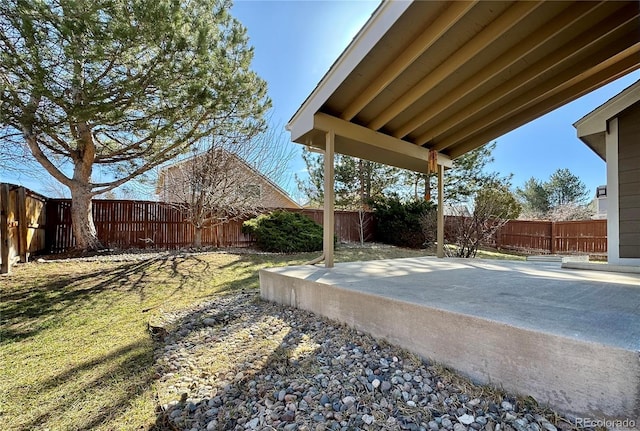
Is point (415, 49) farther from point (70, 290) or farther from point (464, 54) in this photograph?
point (70, 290)

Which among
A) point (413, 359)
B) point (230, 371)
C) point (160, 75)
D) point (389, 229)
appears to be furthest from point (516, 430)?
point (389, 229)

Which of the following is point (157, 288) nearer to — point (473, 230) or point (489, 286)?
point (489, 286)

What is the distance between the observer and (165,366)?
267 centimetres

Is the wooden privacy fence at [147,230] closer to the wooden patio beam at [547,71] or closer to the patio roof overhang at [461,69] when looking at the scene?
the patio roof overhang at [461,69]

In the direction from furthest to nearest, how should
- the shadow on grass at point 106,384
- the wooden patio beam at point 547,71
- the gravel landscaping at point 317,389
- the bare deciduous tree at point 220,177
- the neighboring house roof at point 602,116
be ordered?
the bare deciduous tree at point 220,177 → the neighboring house roof at point 602,116 → the wooden patio beam at point 547,71 → the shadow on grass at point 106,384 → the gravel landscaping at point 317,389

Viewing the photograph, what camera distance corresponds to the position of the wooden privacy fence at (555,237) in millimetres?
11845

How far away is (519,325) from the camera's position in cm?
176

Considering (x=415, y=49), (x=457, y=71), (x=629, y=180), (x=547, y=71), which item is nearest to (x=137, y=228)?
(x=415, y=49)

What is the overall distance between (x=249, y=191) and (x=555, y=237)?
44.8ft

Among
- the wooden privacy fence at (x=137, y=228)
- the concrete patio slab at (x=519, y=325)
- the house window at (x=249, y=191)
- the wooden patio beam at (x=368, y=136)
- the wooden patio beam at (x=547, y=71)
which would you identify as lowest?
the concrete patio slab at (x=519, y=325)

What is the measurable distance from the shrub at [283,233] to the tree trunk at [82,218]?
4.34m

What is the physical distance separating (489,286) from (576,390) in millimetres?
1548

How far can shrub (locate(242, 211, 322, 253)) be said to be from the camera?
32.0ft

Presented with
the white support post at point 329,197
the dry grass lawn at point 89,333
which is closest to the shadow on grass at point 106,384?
the dry grass lawn at point 89,333
